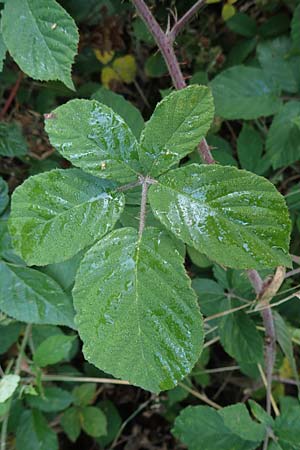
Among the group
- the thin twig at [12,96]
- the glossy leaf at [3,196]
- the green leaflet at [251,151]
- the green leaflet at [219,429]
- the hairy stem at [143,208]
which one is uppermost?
the thin twig at [12,96]

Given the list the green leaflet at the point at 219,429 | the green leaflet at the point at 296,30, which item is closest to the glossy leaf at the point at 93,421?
the green leaflet at the point at 219,429

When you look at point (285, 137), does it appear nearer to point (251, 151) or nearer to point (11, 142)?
point (251, 151)

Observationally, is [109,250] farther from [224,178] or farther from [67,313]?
[67,313]

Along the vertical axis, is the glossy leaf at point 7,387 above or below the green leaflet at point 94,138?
below

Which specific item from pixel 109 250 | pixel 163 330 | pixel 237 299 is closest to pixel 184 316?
pixel 163 330

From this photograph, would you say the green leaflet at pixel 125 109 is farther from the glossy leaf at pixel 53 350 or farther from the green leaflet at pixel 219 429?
the green leaflet at pixel 219 429

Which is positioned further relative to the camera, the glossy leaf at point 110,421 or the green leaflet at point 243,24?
the glossy leaf at point 110,421

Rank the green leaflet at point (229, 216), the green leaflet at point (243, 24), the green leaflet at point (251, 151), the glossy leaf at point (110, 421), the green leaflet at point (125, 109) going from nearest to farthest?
1. the green leaflet at point (229, 216)
2. the green leaflet at point (125, 109)
3. the green leaflet at point (251, 151)
4. the green leaflet at point (243, 24)
5. the glossy leaf at point (110, 421)
